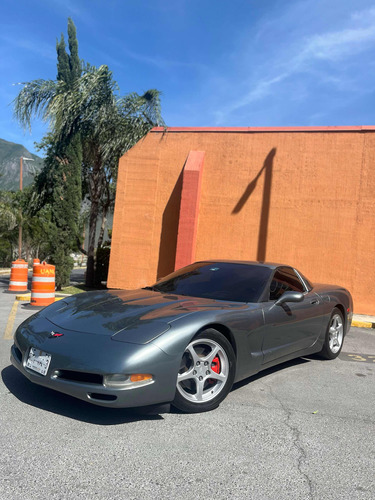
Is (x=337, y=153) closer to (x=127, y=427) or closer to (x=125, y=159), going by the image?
(x=125, y=159)

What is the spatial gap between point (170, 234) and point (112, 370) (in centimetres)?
964

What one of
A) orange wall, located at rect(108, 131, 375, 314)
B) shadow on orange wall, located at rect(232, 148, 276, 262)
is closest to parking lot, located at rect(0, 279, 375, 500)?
orange wall, located at rect(108, 131, 375, 314)

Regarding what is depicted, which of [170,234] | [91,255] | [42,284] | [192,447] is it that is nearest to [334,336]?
[192,447]

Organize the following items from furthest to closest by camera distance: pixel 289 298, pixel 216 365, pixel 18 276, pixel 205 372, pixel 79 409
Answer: pixel 18 276 < pixel 289 298 < pixel 216 365 < pixel 205 372 < pixel 79 409

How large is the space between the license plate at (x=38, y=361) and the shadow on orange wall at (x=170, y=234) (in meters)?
9.12

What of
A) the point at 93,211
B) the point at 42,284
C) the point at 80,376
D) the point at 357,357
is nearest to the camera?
the point at 80,376

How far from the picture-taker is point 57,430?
9.86ft

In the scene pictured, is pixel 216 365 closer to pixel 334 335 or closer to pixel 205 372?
pixel 205 372

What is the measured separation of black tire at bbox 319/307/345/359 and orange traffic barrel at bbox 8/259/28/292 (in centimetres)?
964

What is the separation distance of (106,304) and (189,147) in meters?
9.25

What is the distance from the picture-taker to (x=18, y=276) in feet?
42.1

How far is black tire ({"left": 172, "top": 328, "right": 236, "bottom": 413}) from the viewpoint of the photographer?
341 cm

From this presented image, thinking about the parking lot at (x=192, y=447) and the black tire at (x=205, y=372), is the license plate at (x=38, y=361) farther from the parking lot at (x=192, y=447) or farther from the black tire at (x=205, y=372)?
the black tire at (x=205, y=372)

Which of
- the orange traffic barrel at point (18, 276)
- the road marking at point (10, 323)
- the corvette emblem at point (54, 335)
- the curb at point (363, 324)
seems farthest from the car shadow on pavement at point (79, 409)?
the orange traffic barrel at point (18, 276)
